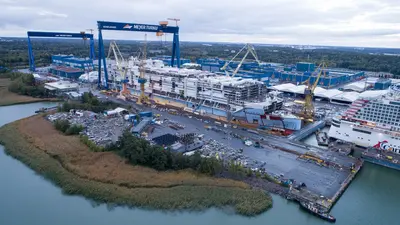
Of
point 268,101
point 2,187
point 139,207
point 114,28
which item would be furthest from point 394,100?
point 114,28

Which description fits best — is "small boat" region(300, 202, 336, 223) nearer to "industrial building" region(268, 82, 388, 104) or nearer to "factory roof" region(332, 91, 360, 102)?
"industrial building" region(268, 82, 388, 104)

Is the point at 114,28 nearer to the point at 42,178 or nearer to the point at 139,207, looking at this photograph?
the point at 42,178

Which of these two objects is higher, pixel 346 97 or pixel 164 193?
pixel 346 97

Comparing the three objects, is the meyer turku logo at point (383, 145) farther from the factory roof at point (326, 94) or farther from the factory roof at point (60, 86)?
the factory roof at point (60, 86)

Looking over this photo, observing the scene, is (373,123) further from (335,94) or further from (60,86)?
(60,86)

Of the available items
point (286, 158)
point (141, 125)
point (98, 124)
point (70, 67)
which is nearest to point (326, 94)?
point (286, 158)
